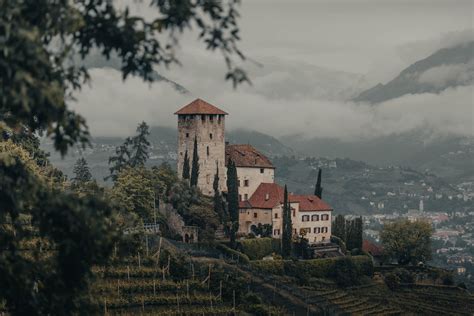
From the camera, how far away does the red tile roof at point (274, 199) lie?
106 metres

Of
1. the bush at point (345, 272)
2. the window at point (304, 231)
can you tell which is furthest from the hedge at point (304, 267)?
the window at point (304, 231)

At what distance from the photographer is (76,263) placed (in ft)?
67.3

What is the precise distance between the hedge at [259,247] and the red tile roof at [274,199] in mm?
5843

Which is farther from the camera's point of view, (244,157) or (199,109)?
(244,157)

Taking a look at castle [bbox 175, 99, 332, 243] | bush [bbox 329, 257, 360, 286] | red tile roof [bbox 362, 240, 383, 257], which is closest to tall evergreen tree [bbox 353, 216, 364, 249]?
castle [bbox 175, 99, 332, 243]

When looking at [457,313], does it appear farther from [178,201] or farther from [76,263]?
[76,263]

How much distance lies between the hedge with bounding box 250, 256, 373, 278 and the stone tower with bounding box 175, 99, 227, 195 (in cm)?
1355

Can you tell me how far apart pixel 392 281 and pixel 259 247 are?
50.6 feet

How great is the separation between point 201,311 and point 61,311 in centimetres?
4441

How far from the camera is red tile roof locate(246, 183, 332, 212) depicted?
4183 inches

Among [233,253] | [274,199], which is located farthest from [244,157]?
[233,253]

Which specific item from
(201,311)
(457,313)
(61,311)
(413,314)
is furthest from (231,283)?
(61,311)

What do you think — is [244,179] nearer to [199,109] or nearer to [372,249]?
[199,109]

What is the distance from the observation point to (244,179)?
10956 cm
